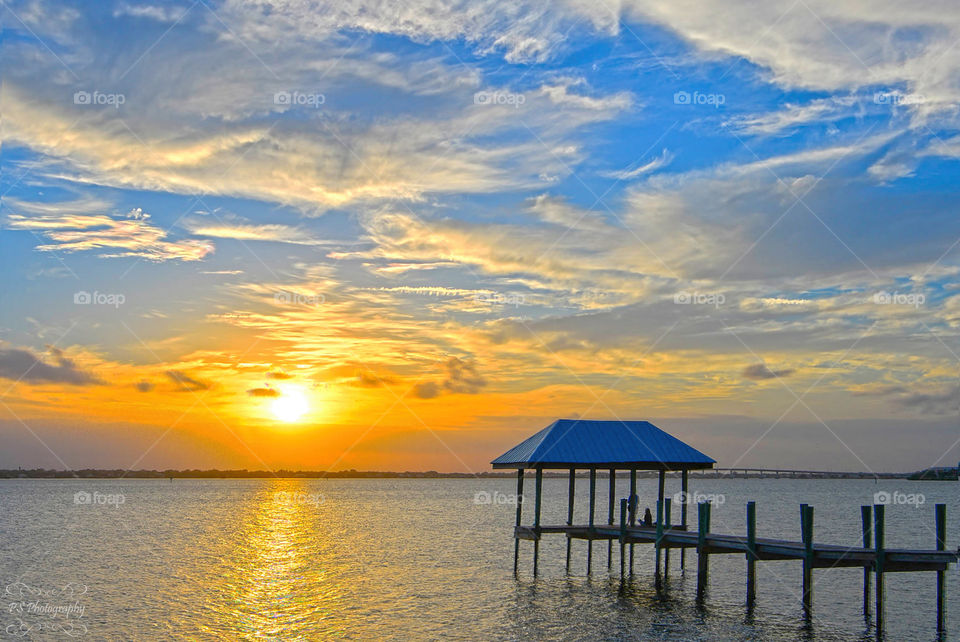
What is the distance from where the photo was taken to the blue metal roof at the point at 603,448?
112 ft

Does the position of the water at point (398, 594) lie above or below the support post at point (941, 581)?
below

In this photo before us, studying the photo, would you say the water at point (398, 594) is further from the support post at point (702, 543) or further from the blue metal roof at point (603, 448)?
the blue metal roof at point (603, 448)

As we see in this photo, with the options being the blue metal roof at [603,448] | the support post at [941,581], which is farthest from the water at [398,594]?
the blue metal roof at [603,448]

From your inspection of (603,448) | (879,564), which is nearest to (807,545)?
(879,564)

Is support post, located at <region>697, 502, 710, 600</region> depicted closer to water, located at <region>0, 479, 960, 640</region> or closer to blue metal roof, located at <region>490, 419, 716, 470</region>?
water, located at <region>0, 479, 960, 640</region>

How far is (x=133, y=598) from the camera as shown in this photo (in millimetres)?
33219

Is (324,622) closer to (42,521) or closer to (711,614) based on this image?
(711,614)

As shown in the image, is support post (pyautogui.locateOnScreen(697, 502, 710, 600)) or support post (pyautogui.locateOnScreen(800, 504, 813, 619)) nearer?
support post (pyautogui.locateOnScreen(800, 504, 813, 619))

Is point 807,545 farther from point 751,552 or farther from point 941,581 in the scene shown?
point 941,581

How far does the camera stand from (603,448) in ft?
114

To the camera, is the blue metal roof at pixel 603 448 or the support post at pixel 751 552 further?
the blue metal roof at pixel 603 448

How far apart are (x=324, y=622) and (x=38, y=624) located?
365 inches

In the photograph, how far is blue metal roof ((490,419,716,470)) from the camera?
34000mm

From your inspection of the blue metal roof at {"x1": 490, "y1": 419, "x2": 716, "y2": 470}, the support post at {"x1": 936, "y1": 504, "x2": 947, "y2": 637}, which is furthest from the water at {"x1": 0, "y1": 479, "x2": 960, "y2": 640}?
the blue metal roof at {"x1": 490, "y1": 419, "x2": 716, "y2": 470}
